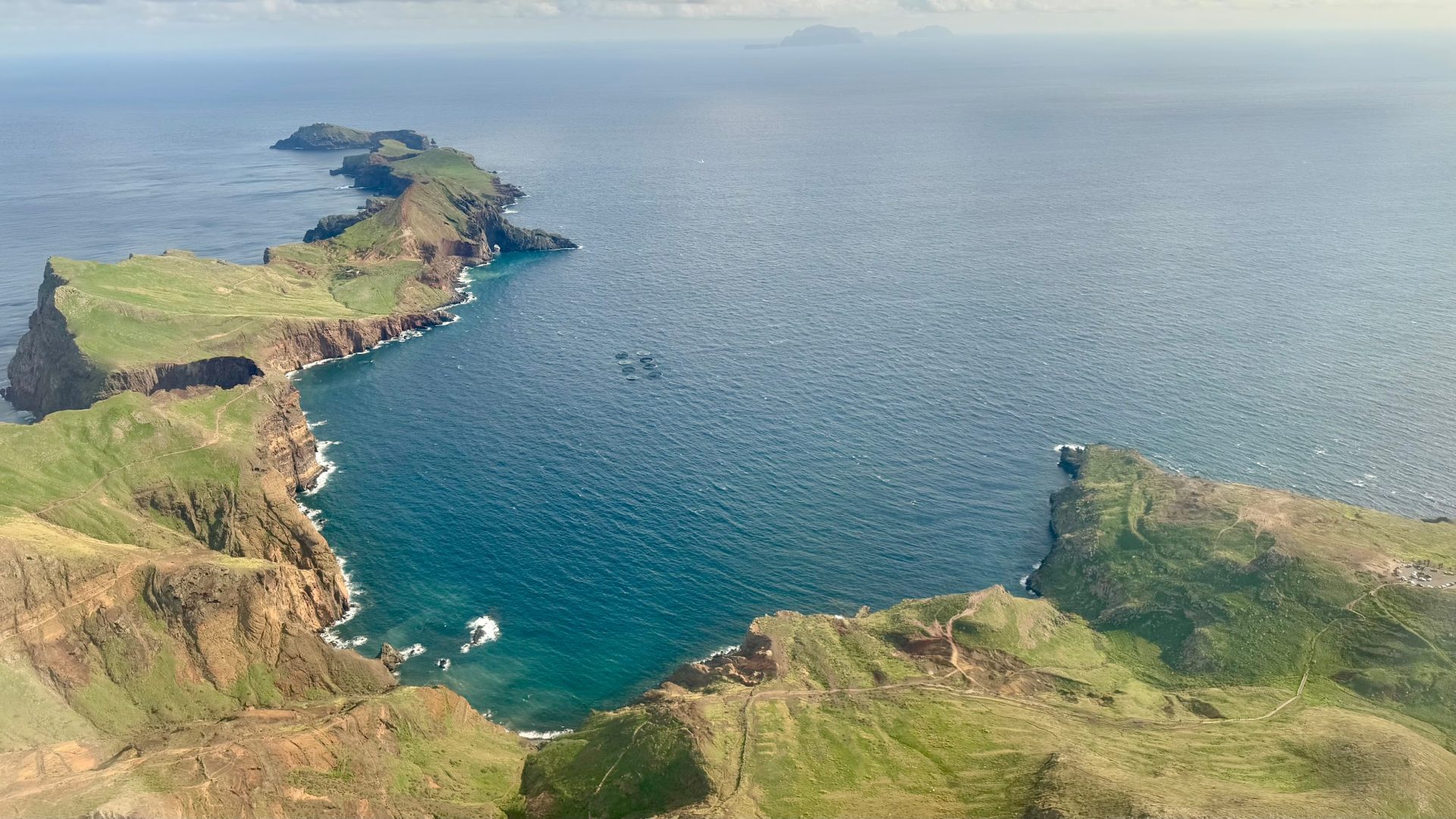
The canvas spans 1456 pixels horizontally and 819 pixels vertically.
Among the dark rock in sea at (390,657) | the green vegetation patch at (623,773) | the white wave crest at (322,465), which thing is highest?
the white wave crest at (322,465)

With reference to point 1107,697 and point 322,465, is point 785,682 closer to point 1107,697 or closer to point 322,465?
point 1107,697

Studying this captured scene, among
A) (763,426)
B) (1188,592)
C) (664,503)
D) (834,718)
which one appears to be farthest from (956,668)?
(763,426)

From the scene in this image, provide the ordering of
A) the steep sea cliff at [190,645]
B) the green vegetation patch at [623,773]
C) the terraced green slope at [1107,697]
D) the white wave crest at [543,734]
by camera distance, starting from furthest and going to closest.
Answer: the white wave crest at [543,734] < the green vegetation patch at [623,773] < the terraced green slope at [1107,697] < the steep sea cliff at [190,645]

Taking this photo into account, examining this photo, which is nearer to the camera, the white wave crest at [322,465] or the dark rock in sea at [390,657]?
the dark rock in sea at [390,657]

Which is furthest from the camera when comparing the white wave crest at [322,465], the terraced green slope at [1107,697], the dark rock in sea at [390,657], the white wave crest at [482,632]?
the white wave crest at [322,465]

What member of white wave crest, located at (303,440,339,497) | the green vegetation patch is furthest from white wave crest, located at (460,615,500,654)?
white wave crest, located at (303,440,339,497)

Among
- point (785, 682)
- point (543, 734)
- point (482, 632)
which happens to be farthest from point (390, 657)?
point (785, 682)

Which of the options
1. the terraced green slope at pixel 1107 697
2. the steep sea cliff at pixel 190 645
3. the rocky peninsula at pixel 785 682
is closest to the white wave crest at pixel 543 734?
the steep sea cliff at pixel 190 645

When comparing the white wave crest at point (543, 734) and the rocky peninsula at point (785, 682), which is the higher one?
the rocky peninsula at point (785, 682)

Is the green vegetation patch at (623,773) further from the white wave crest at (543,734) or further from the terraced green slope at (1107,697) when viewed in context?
the white wave crest at (543,734)
